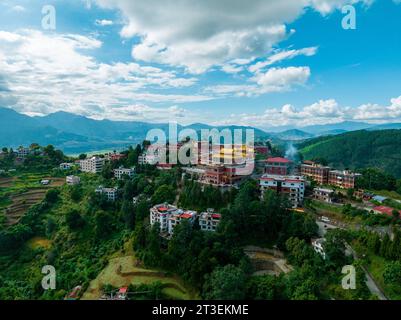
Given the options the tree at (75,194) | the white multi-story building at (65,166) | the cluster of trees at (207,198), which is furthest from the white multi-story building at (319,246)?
the white multi-story building at (65,166)

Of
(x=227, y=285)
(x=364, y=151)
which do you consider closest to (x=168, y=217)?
(x=227, y=285)

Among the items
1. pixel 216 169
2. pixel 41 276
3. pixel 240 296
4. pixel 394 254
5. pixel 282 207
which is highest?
pixel 216 169

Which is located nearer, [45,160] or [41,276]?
[41,276]

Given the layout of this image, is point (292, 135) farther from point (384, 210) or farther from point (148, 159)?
point (384, 210)

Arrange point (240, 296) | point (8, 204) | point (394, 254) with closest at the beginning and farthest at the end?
1. point (240, 296)
2. point (394, 254)
3. point (8, 204)

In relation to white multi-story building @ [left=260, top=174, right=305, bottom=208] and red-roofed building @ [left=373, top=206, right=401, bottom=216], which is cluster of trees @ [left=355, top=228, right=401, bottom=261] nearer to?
red-roofed building @ [left=373, top=206, right=401, bottom=216]
